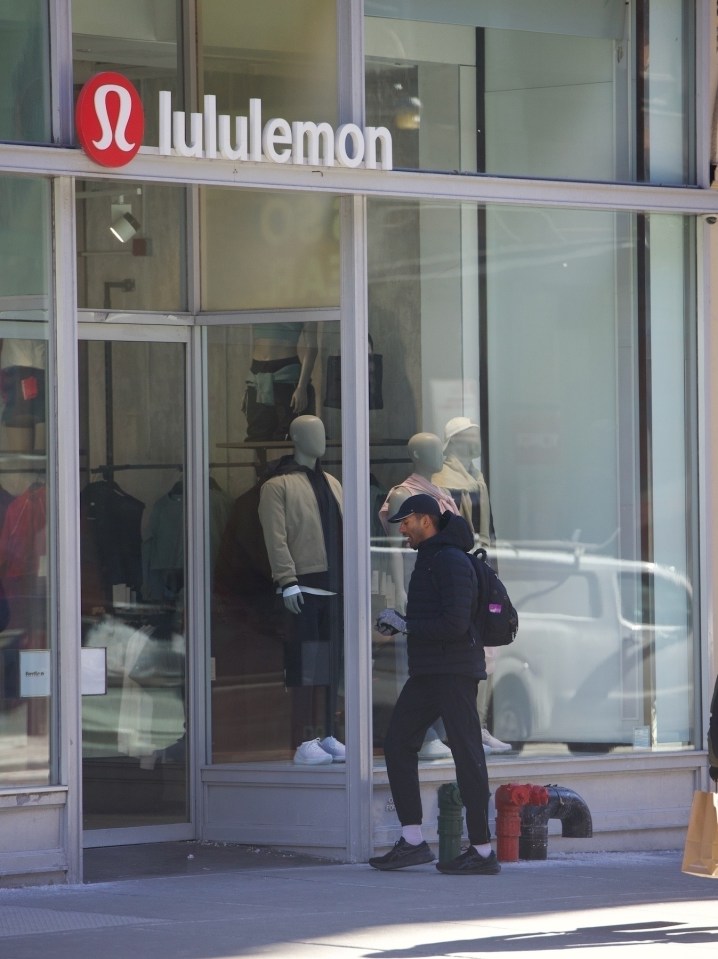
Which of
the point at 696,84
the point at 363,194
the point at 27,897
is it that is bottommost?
the point at 27,897

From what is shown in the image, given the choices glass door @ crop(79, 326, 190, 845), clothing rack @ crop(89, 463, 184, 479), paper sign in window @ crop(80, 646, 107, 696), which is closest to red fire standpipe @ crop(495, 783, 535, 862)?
glass door @ crop(79, 326, 190, 845)

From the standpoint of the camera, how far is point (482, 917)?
8.22 m

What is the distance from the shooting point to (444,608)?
9.34m

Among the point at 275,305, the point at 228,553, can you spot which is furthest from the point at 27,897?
the point at 275,305

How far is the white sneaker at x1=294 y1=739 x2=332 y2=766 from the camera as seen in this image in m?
10.2

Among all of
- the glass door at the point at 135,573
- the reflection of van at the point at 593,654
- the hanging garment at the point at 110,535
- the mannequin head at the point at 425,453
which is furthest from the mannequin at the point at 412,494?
the hanging garment at the point at 110,535

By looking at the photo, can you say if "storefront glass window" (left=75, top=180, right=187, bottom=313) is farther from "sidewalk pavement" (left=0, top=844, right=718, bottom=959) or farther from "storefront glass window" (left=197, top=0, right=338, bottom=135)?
"sidewalk pavement" (left=0, top=844, right=718, bottom=959)

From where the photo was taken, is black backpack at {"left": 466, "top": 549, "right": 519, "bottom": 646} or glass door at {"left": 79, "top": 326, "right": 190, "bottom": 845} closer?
black backpack at {"left": 466, "top": 549, "right": 519, "bottom": 646}

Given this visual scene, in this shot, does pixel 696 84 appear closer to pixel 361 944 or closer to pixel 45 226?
pixel 45 226

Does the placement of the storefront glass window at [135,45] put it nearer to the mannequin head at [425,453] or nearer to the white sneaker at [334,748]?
the mannequin head at [425,453]

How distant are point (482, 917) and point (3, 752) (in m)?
2.59

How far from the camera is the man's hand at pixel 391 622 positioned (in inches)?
373

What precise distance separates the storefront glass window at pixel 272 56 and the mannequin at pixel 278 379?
125 centimetres

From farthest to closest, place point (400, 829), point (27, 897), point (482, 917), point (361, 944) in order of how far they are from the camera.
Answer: point (400, 829) < point (27, 897) < point (482, 917) < point (361, 944)
